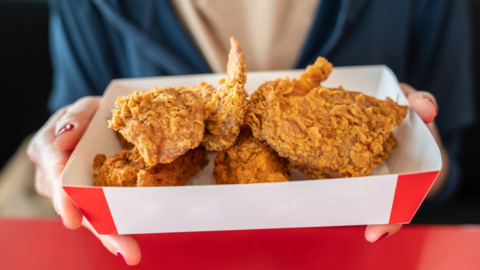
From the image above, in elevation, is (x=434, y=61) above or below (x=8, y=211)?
above

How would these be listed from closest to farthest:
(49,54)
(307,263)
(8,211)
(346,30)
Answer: (307,263) → (346,30) → (8,211) → (49,54)

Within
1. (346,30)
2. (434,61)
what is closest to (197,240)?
(346,30)

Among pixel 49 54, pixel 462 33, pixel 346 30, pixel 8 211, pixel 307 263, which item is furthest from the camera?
pixel 49 54

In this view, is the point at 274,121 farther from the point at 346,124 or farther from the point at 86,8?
the point at 86,8

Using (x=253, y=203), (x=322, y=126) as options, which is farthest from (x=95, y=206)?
(x=322, y=126)

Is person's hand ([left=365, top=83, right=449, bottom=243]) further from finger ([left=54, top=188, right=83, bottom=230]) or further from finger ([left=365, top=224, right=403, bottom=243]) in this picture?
finger ([left=54, top=188, right=83, bottom=230])

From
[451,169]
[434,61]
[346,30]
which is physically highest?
[346,30]

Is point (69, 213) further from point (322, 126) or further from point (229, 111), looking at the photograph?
point (322, 126)

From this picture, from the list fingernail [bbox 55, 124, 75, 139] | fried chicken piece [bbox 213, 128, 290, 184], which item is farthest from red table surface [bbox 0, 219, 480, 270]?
fingernail [bbox 55, 124, 75, 139]
